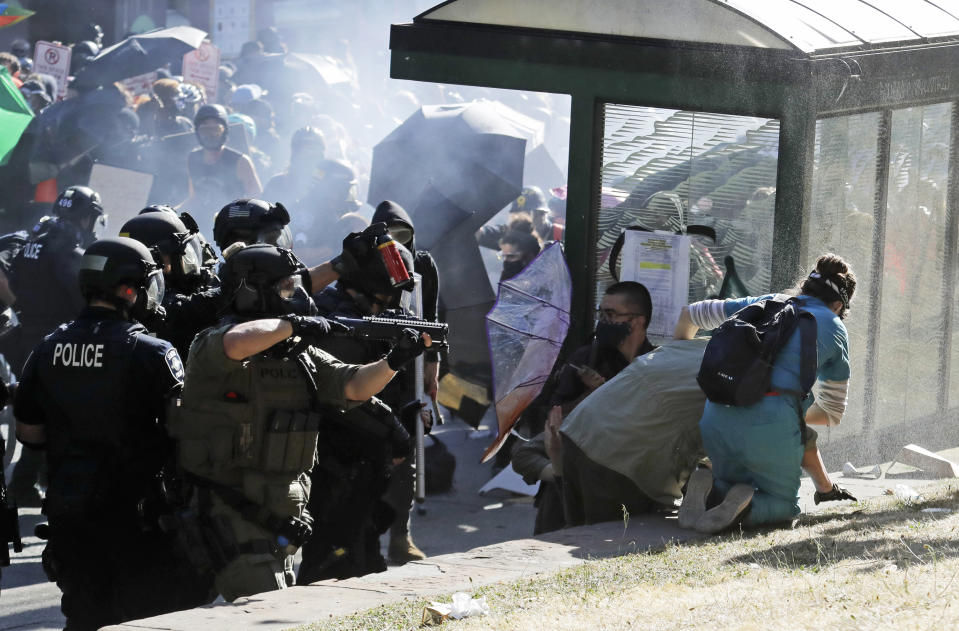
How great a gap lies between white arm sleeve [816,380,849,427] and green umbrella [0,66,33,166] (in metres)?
8.04

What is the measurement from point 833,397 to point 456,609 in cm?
232

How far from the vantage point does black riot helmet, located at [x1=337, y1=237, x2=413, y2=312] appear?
18.6 ft

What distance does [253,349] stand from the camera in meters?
4.12

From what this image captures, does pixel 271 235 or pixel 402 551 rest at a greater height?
pixel 271 235

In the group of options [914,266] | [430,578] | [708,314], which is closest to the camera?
[430,578]

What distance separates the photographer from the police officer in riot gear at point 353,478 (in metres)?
5.33

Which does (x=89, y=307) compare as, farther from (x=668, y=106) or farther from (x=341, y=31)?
(x=341, y=31)

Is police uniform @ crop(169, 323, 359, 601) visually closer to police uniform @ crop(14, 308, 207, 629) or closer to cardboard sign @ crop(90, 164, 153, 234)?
police uniform @ crop(14, 308, 207, 629)

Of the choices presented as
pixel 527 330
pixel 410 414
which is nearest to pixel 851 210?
pixel 527 330

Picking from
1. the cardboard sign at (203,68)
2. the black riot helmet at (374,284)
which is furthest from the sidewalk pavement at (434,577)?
the cardboard sign at (203,68)

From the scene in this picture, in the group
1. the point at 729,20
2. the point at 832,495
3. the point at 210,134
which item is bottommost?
the point at 832,495

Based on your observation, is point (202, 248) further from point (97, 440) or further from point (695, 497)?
point (695, 497)

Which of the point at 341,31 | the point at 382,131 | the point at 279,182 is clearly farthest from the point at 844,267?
the point at 341,31

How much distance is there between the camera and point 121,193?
426 inches
